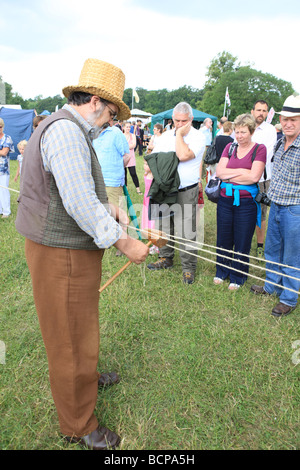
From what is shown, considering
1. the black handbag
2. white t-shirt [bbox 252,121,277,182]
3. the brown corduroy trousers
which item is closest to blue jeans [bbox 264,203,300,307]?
white t-shirt [bbox 252,121,277,182]

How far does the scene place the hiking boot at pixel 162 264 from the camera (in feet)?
15.6

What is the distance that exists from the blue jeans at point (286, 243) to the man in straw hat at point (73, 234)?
2199 mm

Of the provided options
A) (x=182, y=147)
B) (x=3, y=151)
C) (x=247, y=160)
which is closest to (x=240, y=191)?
(x=247, y=160)

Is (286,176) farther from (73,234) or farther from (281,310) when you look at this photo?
(73,234)

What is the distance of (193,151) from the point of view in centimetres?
404

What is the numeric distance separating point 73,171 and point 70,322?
0.84 m

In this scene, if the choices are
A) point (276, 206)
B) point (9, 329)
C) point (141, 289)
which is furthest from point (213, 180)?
point (9, 329)

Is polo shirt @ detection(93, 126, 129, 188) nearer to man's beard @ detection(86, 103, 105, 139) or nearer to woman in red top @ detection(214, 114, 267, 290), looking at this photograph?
woman in red top @ detection(214, 114, 267, 290)

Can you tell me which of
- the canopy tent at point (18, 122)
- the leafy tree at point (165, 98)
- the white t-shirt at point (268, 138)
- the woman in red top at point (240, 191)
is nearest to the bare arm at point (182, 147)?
the woman in red top at point (240, 191)

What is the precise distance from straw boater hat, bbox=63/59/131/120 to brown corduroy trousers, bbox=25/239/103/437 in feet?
2.81

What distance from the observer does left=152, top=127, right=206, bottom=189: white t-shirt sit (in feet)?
13.3

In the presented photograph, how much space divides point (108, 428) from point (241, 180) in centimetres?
287

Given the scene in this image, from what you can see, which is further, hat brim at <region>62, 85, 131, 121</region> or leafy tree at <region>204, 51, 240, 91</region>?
leafy tree at <region>204, 51, 240, 91</region>

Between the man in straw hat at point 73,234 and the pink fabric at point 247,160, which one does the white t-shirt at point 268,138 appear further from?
the man in straw hat at point 73,234
